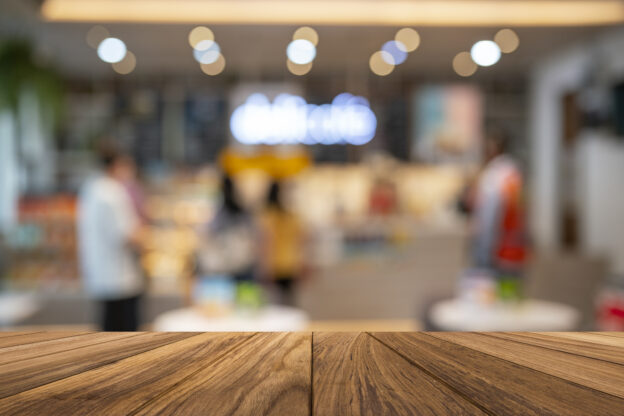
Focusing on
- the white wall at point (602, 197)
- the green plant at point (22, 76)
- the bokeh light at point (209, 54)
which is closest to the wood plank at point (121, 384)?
the green plant at point (22, 76)

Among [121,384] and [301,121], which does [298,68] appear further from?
[121,384]

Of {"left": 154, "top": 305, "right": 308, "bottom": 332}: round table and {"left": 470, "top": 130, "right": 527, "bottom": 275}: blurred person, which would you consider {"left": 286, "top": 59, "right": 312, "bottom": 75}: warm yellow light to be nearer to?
{"left": 470, "top": 130, "right": 527, "bottom": 275}: blurred person

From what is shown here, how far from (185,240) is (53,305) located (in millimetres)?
1675

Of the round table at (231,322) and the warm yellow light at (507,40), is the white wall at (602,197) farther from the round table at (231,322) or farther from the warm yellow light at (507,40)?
the round table at (231,322)

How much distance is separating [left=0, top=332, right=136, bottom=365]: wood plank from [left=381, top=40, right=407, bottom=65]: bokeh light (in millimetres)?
6356

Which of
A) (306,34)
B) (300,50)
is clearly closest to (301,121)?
(300,50)

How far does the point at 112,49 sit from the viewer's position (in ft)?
22.0

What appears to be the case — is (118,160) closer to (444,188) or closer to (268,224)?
(268,224)

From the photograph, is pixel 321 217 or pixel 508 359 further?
pixel 321 217

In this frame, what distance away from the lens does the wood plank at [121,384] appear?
23.7 inches

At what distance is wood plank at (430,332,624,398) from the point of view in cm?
67

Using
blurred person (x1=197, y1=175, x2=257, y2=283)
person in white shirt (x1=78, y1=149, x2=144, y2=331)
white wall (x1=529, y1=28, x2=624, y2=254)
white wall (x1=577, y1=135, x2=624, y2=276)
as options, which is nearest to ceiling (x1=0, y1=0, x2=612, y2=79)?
white wall (x1=529, y1=28, x2=624, y2=254)

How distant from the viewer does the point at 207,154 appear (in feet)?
27.2

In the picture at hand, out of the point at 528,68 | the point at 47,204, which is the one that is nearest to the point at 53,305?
the point at 47,204
